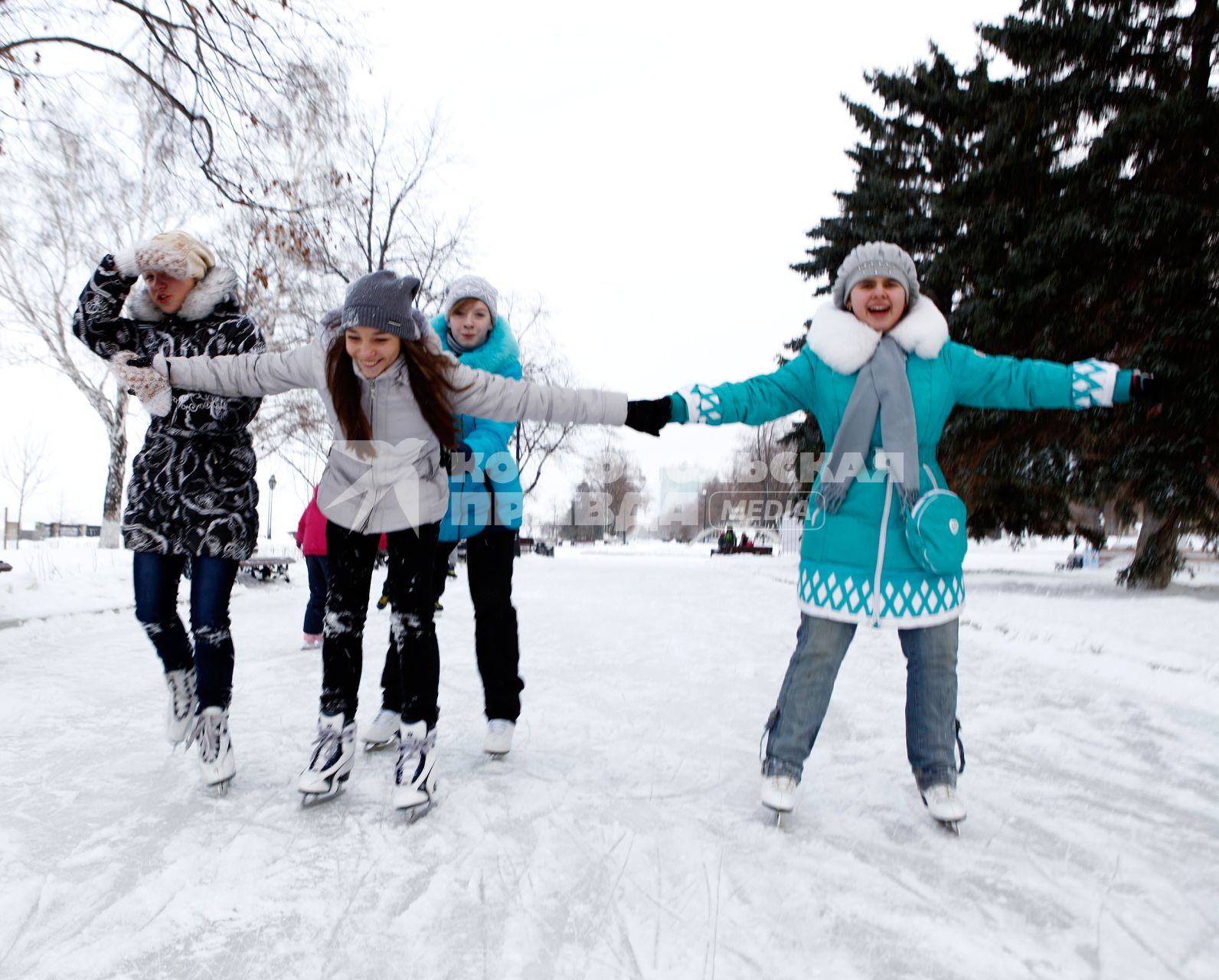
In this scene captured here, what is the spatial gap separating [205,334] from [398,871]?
1.77m

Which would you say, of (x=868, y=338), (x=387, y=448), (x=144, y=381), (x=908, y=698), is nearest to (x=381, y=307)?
(x=387, y=448)

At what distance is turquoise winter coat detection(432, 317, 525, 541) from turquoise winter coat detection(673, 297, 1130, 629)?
0.73 m

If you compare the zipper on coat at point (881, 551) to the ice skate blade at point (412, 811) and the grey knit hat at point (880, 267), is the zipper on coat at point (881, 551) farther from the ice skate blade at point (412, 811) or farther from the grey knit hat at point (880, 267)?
the ice skate blade at point (412, 811)

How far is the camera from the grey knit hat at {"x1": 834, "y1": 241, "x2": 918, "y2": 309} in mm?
2445

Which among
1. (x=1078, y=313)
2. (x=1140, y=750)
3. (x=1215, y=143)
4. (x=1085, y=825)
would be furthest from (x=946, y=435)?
(x=1085, y=825)

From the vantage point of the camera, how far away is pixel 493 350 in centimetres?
299

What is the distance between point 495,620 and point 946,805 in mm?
1609

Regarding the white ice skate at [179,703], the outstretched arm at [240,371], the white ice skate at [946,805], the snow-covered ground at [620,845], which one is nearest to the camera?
the snow-covered ground at [620,845]

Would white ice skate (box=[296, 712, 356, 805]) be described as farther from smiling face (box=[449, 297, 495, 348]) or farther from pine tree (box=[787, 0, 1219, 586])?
pine tree (box=[787, 0, 1219, 586])

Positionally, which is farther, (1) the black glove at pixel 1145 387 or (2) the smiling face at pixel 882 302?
(2) the smiling face at pixel 882 302

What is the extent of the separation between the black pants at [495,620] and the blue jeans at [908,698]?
104cm

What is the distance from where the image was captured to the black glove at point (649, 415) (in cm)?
247

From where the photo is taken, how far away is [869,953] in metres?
1.61

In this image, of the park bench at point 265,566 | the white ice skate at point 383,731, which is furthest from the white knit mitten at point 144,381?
the park bench at point 265,566
